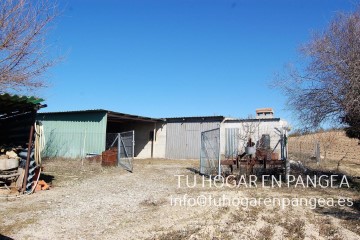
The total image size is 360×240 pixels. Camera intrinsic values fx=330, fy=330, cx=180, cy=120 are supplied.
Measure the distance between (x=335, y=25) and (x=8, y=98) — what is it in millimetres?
10342

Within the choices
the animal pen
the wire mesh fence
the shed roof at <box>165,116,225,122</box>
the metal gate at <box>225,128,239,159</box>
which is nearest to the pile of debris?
the animal pen

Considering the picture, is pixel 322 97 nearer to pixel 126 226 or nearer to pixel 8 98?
pixel 126 226

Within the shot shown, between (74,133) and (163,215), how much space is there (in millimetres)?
13926

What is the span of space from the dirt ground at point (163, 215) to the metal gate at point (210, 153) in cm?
242

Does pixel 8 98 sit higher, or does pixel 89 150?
pixel 8 98

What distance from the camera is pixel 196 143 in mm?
23406

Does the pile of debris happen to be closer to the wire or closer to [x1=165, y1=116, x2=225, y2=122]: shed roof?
the wire

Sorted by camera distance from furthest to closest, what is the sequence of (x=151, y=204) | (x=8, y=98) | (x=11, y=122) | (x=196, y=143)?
(x=196, y=143)
(x=11, y=122)
(x=8, y=98)
(x=151, y=204)

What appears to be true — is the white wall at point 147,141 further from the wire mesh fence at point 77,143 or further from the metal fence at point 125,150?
the metal fence at point 125,150

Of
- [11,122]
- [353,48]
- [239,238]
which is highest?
[353,48]

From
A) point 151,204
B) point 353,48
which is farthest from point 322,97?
point 151,204

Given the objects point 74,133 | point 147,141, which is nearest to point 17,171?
point 74,133

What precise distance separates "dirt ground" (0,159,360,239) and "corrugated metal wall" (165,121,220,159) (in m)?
12.8

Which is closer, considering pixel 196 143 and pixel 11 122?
pixel 11 122
